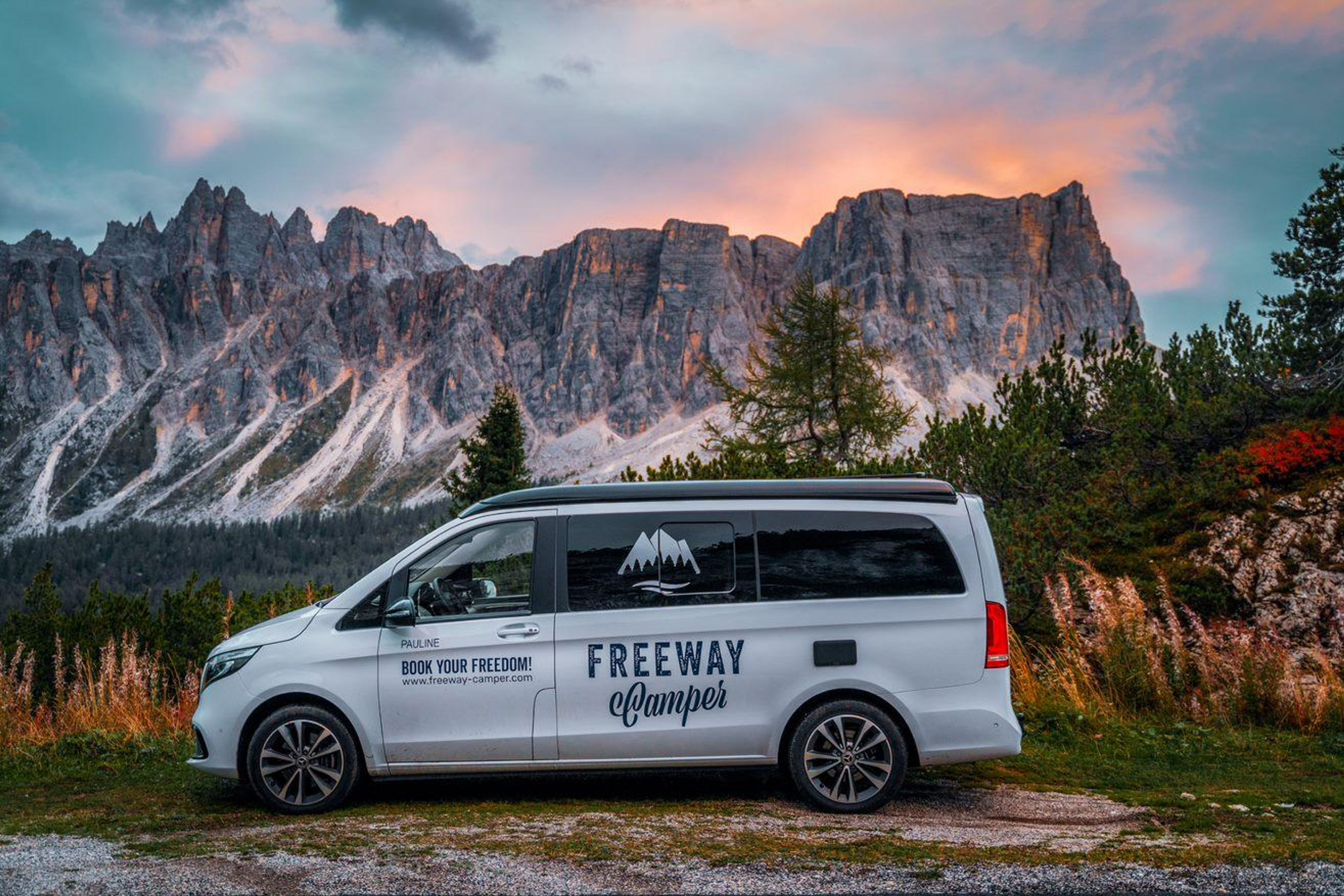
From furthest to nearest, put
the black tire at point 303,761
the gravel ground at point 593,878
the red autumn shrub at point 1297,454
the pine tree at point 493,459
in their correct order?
1. the pine tree at point 493,459
2. the red autumn shrub at point 1297,454
3. the black tire at point 303,761
4. the gravel ground at point 593,878

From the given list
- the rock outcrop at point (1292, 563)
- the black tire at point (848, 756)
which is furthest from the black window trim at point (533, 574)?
the rock outcrop at point (1292, 563)

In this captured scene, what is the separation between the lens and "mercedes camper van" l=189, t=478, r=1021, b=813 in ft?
22.2

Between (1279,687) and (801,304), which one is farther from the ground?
(801,304)

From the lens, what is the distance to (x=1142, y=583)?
15.1m

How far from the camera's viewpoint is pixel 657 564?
6914 mm

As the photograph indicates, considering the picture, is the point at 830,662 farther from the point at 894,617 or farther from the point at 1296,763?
the point at 1296,763

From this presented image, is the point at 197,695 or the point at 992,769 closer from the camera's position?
the point at 992,769

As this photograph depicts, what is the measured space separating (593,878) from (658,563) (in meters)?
2.36

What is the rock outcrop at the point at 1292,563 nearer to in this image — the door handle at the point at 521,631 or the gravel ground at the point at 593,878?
the gravel ground at the point at 593,878

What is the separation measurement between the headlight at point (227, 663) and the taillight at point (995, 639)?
204 inches

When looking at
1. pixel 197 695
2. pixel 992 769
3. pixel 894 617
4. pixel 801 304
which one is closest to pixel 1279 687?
pixel 992 769

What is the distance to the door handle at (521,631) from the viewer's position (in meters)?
6.84

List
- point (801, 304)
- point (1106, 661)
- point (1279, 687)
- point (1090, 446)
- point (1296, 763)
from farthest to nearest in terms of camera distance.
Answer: point (801, 304), point (1090, 446), point (1106, 661), point (1279, 687), point (1296, 763)

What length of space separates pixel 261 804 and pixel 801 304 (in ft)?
83.2
